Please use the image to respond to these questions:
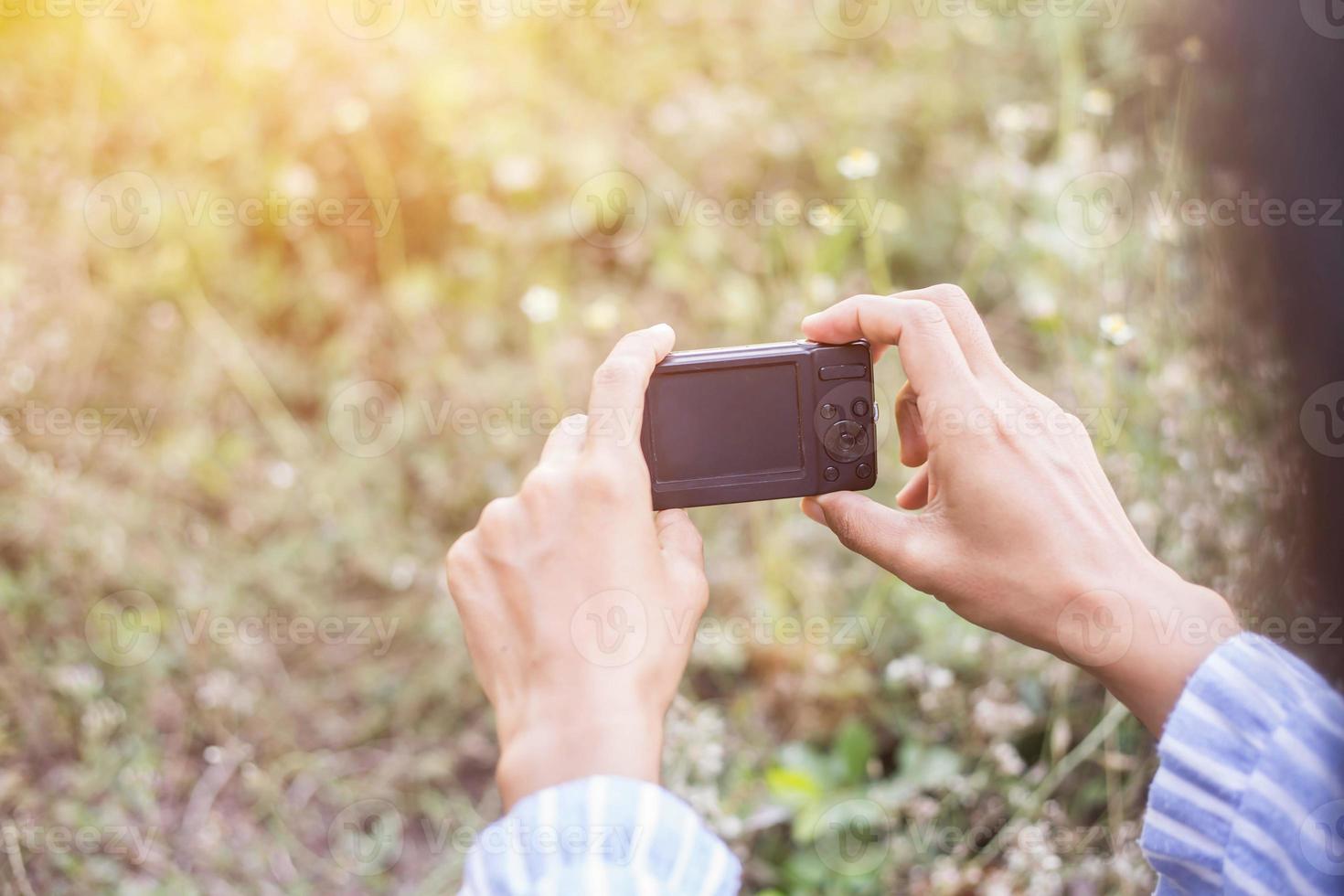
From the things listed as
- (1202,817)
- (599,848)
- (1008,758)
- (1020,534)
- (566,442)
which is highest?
(566,442)

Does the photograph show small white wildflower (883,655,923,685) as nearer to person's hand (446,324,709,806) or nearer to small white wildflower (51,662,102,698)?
person's hand (446,324,709,806)

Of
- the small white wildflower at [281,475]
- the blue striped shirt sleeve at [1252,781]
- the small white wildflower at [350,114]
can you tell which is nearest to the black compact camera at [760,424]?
the blue striped shirt sleeve at [1252,781]

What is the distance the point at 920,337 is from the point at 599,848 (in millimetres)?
635

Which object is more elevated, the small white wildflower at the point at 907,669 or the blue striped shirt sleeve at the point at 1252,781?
the blue striped shirt sleeve at the point at 1252,781

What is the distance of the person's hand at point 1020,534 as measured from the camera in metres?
0.92

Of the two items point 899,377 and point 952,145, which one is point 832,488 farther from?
point 952,145

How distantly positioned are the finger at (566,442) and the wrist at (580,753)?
0.90 feet

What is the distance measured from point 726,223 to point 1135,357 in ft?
3.43

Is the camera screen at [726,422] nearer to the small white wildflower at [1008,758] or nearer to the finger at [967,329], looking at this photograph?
the finger at [967,329]

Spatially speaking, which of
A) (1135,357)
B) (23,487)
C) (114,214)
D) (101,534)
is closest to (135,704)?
(101,534)

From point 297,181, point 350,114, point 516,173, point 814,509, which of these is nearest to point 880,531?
point 814,509

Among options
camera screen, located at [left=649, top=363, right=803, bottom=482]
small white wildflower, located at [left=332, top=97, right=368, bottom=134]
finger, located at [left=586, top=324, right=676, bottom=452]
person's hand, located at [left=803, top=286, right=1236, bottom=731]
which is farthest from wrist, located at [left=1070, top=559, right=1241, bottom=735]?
small white wildflower, located at [left=332, top=97, right=368, bottom=134]

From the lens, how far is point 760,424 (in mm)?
1165

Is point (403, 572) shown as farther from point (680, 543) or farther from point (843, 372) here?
point (843, 372)
